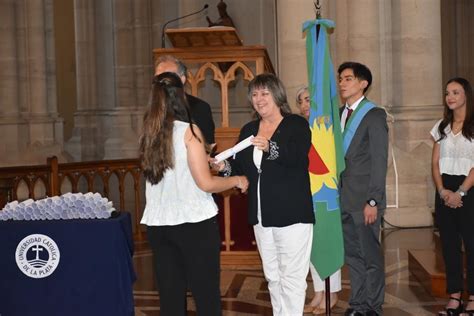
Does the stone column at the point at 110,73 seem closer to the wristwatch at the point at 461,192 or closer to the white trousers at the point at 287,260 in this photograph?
the wristwatch at the point at 461,192

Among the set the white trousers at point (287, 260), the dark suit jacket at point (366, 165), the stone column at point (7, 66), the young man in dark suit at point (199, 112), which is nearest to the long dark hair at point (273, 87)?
the young man in dark suit at point (199, 112)

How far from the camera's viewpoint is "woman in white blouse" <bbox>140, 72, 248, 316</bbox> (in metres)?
5.50

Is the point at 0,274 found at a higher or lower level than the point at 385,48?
lower

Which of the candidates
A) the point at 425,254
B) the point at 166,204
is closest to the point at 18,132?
the point at 425,254

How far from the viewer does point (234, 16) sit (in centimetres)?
1689

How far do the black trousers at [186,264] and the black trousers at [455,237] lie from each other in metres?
2.28

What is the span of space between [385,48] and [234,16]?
4440 millimetres

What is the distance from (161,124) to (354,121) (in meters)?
2.08

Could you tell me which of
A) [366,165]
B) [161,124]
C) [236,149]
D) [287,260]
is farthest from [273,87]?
[366,165]

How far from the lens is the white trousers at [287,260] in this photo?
609 cm

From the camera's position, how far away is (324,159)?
22.8 feet

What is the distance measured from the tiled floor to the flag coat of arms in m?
0.96

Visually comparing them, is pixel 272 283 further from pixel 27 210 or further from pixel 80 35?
pixel 80 35

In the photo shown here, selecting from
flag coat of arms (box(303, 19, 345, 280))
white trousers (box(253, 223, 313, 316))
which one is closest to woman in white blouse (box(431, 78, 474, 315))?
flag coat of arms (box(303, 19, 345, 280))
